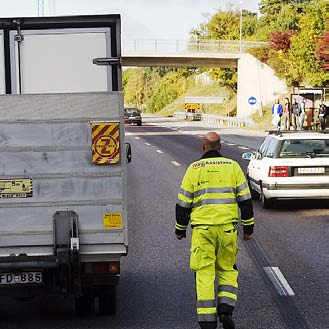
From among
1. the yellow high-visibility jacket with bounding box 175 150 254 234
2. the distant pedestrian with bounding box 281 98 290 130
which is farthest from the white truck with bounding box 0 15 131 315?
the distant pedestrian with bounding box 281 98 290 130

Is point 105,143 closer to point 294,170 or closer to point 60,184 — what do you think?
point 60,184

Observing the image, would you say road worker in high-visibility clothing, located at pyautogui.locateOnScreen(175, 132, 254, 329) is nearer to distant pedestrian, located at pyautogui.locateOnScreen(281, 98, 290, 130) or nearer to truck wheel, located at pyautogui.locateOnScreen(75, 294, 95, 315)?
truck wheel, located at pyautogui.locateOnScreen(75, 294, 95, 315)

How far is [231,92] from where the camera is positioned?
89.4 metres

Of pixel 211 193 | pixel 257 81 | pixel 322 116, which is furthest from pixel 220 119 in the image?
pixel 211 193

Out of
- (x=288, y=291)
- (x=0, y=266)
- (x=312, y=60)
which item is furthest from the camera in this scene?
(x=312, y=60)

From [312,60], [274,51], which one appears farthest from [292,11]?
[312,60]

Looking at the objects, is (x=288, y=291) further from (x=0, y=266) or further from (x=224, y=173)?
(x=0, y=266)

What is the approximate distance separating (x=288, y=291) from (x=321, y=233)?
397 centimetres

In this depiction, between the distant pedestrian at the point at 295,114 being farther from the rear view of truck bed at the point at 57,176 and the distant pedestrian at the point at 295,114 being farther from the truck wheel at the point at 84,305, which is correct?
the rear view of truck bed at the point at 57,176

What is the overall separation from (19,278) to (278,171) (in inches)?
342

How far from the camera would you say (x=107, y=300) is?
7.16 metres

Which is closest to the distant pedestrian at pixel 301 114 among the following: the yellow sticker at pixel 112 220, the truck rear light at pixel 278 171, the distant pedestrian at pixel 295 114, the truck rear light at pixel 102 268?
the distant pedestrian at pixel 295 114

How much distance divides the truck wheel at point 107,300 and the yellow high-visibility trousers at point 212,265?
0.96 m

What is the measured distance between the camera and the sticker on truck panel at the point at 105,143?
634 centimetres
